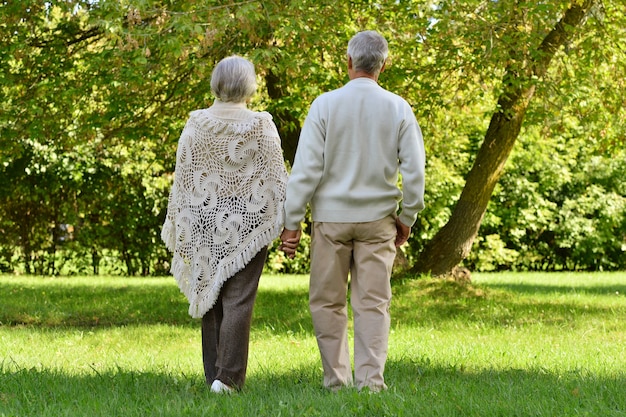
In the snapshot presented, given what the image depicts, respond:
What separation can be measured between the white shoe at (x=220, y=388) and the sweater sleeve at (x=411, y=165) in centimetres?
140

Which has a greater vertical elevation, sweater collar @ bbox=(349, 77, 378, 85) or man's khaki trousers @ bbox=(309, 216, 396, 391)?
sweater collar @ bbox=(349, 77, 378, 85)

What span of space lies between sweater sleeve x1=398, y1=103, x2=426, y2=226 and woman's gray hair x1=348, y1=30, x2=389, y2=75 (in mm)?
315

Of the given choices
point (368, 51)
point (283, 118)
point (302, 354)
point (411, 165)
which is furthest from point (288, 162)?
point (411, 165)

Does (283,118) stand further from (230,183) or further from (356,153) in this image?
(356,153)

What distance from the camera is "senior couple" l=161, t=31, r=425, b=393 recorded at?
179 inches

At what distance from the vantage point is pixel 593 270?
770 inches

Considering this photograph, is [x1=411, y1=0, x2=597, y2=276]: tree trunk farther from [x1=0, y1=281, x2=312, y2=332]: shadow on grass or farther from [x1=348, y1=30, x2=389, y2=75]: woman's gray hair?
[x1=348, y1=30, x2=389, y2=75]: woman's gray hair

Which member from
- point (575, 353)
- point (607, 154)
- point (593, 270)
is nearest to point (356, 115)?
point (575, 353)

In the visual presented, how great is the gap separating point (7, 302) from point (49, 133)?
225cm

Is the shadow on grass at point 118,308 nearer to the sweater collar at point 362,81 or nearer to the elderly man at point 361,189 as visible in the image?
the elderly man at point 361,189

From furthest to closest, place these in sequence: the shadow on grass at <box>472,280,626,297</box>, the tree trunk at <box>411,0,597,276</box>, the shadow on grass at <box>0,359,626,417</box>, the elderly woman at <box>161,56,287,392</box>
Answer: the shadow on grass at <box>472,280,626,297</box>, the tree trunk at <box>411,0,597,276</box>, the elderly woman at <box>161,56,287,392</box>, the shadow on grass at <box>0,359,626,417</box>

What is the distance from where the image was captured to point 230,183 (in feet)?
15.8

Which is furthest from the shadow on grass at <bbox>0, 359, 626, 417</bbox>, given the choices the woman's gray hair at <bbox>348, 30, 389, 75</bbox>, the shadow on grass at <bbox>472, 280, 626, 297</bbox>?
the shadow on grass at <bbox>472, 280, 626, 297</bbox>

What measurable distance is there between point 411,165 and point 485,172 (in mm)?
7432
